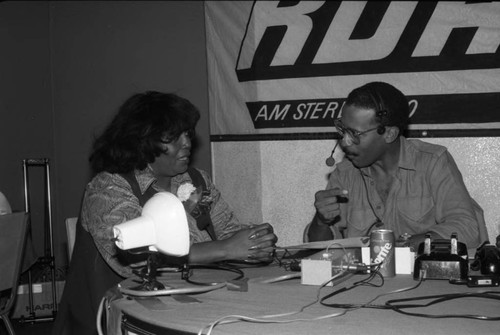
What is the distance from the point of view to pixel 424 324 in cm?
161

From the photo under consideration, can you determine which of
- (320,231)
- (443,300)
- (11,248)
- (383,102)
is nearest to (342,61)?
(383,102)

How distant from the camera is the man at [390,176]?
2.92 m

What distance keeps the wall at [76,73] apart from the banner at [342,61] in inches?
13.5

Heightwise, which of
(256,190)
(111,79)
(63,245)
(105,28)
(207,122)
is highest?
(105,28)

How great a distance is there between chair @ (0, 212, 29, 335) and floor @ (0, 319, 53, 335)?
3.20ft

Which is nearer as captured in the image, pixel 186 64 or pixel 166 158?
pixel 166 158

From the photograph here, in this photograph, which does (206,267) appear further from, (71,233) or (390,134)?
(390,134)

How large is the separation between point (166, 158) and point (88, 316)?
732mm

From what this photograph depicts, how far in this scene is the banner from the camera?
372cm

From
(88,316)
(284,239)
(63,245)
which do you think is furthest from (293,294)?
(63,245)

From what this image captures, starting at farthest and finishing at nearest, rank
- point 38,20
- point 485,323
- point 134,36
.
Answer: point 38,20, point 134,36, point 485,323

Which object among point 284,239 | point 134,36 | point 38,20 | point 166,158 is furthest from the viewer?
point 38,20

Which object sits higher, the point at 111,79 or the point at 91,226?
the point at 111,79

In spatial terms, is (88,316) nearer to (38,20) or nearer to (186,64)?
(186,64)
